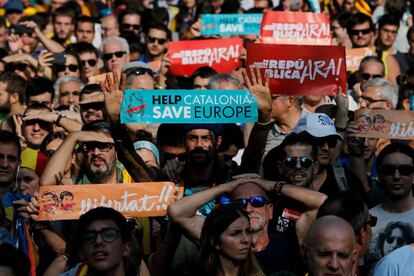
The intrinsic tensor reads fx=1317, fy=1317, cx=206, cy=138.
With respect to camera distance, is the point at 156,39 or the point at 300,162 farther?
the point at 156,39

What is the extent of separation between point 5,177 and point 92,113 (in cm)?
190

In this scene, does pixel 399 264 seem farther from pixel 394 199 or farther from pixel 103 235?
pixel 103 235

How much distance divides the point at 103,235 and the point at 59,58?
644cm

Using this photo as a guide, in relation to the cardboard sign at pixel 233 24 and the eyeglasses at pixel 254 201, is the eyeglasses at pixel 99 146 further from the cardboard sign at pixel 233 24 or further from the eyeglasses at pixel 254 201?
the cardboard sign at pixel 233 24

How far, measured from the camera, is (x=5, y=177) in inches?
352

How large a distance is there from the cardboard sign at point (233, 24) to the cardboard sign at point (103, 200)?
5.79 m

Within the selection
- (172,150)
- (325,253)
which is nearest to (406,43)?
(172,150)

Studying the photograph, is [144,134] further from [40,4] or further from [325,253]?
[40,4]

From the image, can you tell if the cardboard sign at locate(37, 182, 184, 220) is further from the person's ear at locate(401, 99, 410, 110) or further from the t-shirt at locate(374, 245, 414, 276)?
the person's ear at locate(401, 99, 410, 110)

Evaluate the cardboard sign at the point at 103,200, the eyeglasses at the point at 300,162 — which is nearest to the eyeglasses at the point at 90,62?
the cardboard sign at the point at 103,200

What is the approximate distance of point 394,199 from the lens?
8.65m

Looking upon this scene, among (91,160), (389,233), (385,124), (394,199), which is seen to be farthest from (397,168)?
(91,160)

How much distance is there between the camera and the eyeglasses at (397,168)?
28.7 ft

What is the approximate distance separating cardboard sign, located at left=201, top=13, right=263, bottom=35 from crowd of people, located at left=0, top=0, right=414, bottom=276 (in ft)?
3.40
